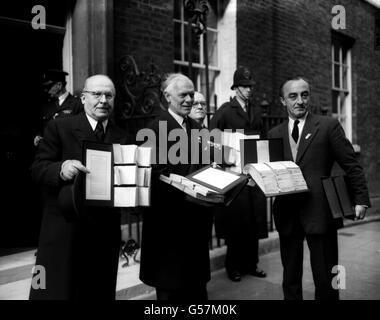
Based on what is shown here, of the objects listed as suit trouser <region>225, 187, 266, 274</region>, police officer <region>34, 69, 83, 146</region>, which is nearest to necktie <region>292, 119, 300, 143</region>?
suit trouser <region>225, 187, 266, 274</region>

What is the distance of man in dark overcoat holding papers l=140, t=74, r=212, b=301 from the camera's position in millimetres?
2635

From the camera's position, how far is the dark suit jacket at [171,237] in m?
2.63

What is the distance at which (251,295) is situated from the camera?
3834 millimetres

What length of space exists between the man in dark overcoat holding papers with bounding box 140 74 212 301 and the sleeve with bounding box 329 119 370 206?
3.32 ft

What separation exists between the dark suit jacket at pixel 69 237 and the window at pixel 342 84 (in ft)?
28.5

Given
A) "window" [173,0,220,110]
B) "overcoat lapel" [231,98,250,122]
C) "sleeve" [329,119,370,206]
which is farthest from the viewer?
"window" [173,0,220,110]

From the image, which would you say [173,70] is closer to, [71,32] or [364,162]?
[71,32]

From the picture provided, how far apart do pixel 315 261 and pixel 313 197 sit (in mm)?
462

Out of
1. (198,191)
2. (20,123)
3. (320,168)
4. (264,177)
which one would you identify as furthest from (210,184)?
(20,123)

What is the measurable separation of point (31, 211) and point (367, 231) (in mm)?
5553

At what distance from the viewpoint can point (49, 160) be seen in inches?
93.7

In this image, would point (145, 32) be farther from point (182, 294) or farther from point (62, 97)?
point (182, 294)

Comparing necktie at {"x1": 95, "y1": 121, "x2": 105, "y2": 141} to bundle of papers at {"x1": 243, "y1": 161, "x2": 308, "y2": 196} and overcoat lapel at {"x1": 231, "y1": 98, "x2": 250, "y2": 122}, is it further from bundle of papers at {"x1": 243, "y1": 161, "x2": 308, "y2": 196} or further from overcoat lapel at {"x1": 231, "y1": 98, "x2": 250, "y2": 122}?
overcoat lapel at {"x1": 231, "y1": 98, "x2": 250, "y2": 122}
